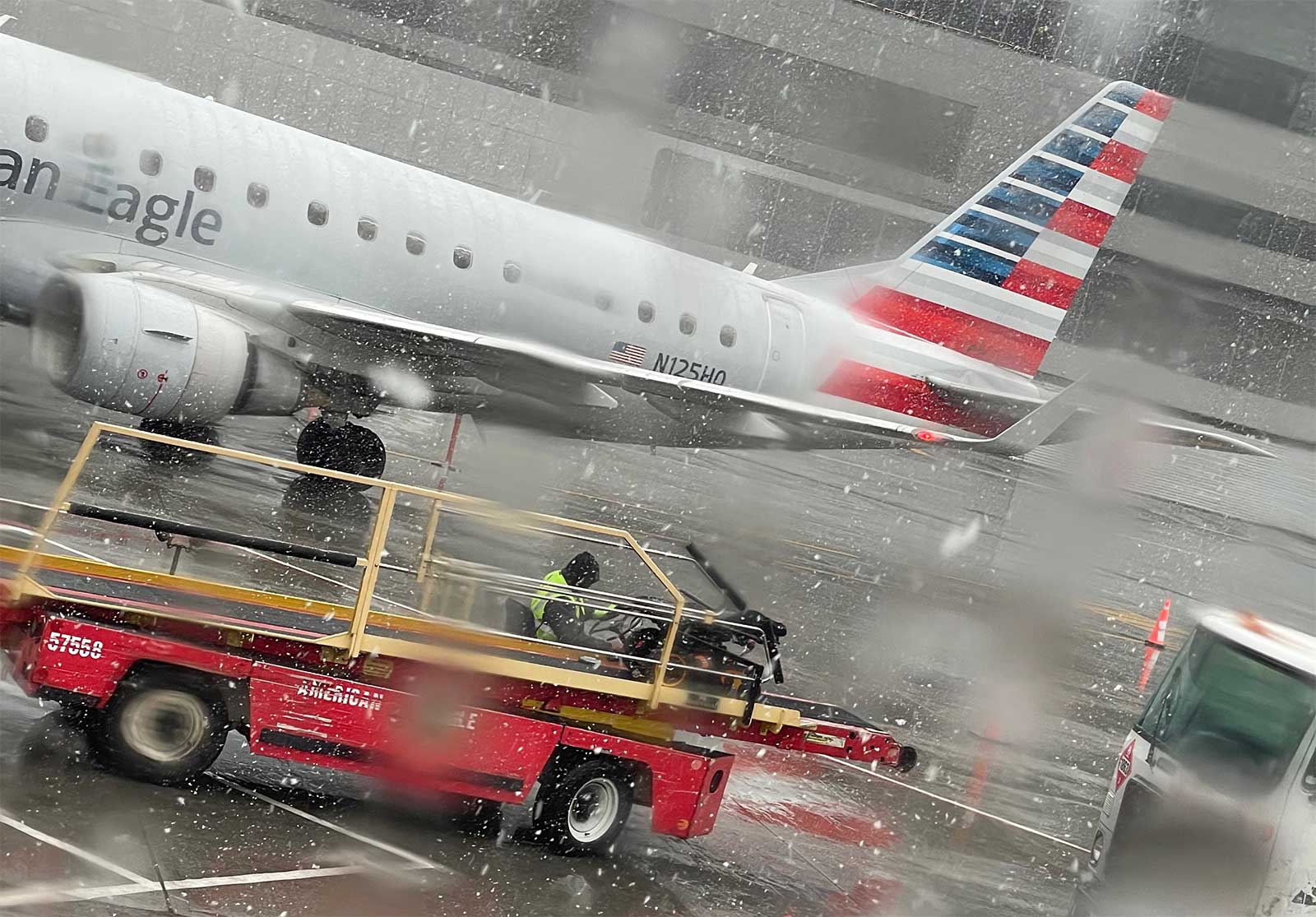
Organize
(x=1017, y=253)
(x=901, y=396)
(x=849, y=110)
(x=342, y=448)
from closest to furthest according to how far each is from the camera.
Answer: (x=342, y=448), (x=901, y=396), (x=1017, y=253), (x=849, y=110)

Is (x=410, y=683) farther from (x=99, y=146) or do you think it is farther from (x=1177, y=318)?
(x=1177, y=318)

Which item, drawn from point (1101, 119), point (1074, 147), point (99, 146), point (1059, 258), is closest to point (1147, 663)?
point (1059, 258)

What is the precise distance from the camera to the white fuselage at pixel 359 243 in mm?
12977

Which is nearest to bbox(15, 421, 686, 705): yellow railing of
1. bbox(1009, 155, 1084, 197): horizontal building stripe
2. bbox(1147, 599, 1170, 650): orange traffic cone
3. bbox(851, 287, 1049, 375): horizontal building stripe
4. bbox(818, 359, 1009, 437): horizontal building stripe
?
bbox(818, 359, 1009, 437): horizontal building stripe

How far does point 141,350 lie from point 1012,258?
12459mm

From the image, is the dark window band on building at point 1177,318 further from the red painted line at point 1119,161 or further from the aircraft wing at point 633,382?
the aircraft wing at point 633,382

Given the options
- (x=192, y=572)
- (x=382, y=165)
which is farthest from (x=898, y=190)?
(x=192, y=572)

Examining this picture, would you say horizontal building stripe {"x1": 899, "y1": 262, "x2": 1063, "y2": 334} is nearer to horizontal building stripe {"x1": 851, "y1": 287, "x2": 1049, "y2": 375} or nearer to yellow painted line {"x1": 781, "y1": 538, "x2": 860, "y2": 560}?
horizontal building stripe {"x1": 851, "y1": 287, "x2": 1049, "y2": 375}

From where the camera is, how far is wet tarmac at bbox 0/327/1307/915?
6191 millimetres

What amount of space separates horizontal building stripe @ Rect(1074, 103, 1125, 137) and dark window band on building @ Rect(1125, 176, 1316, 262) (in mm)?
9792

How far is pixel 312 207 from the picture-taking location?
14.3 metres

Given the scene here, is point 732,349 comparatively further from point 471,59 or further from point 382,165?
point 471,59

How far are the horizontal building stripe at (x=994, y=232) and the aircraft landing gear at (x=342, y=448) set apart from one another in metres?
9.11

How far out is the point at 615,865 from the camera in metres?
7.39
